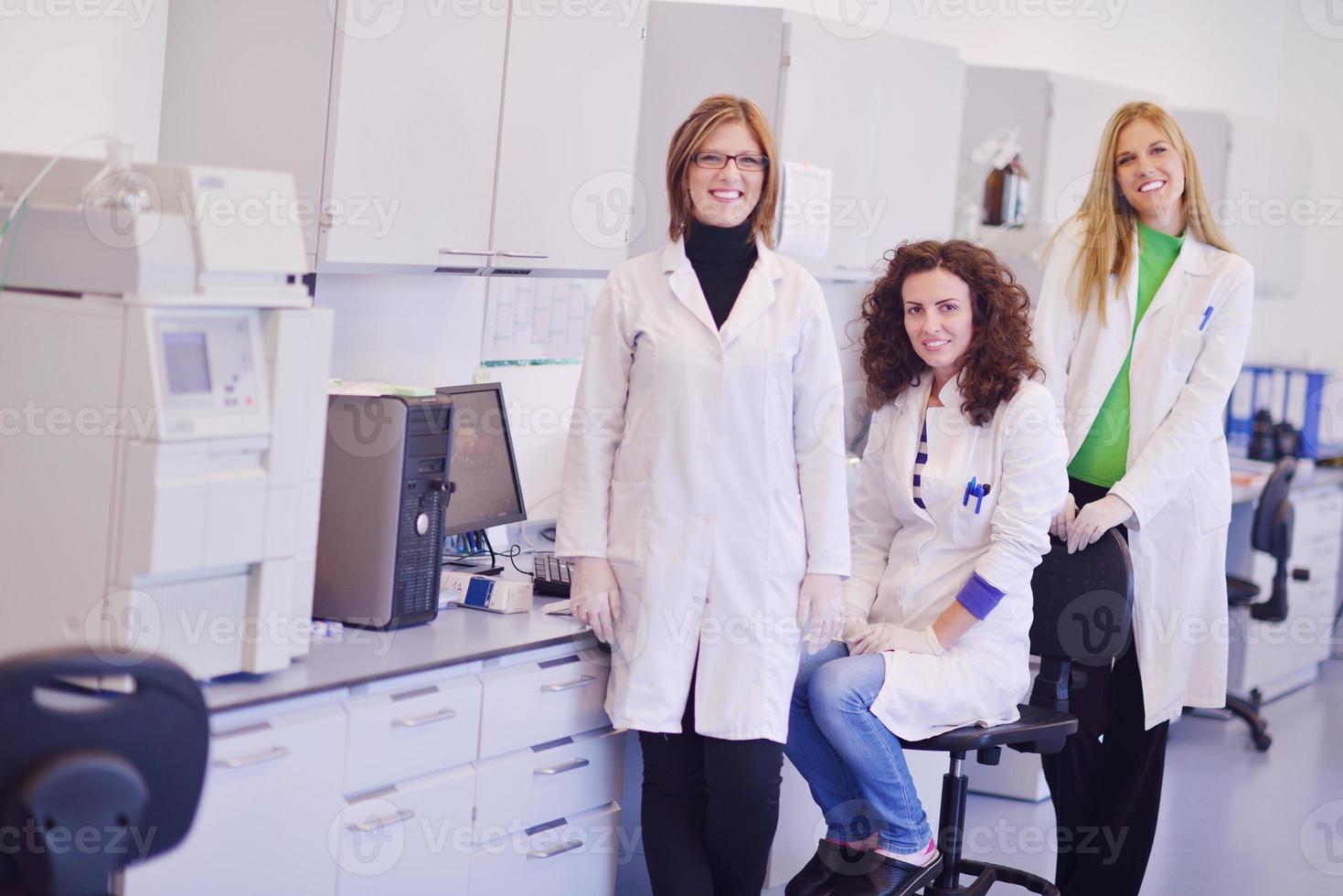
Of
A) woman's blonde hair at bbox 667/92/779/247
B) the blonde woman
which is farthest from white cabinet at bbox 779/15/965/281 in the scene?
woman's blonde hair at bbox 667/92/779/247

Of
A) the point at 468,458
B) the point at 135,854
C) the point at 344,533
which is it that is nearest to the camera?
the point at 135,854

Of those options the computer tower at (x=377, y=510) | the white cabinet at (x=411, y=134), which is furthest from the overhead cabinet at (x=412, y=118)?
the computer tower at (x=377, y=510)

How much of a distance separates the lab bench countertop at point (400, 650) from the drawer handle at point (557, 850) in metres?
0.35

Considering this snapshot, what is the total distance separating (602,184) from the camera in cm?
285

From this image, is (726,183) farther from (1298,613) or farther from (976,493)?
(1298,613)

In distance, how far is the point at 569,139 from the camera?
8.99ft

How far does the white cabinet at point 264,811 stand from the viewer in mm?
1857

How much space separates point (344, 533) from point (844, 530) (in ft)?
2.71

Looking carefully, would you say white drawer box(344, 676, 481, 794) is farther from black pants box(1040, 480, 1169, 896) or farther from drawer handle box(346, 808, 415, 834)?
black pants box(1040, 480, 1169, 896)

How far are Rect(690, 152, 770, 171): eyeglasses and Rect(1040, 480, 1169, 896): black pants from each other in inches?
42.4

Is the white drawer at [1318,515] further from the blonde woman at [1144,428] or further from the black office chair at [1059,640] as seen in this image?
the black office chair at [1059,640]

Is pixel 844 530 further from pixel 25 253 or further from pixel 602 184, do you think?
pixel 25 253

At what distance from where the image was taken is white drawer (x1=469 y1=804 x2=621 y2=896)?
7.63ft

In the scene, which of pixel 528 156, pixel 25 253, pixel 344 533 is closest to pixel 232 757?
pixel 344 533
